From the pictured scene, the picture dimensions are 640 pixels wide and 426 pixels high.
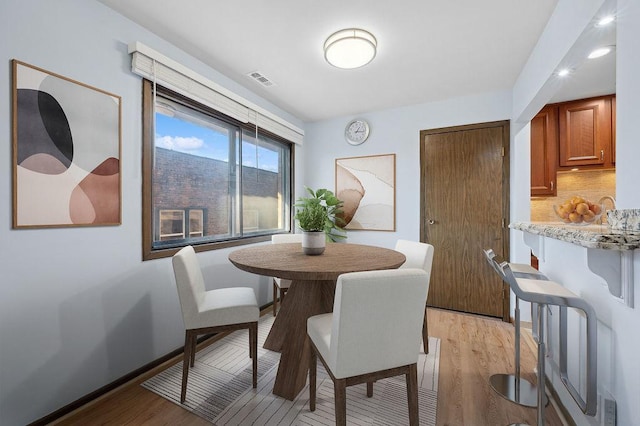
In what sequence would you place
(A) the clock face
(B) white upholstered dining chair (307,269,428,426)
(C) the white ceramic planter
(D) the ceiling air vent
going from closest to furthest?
(B) white upholstered dining chair (307,269,428,426) < (C) the white ceramic planter < (D) the ceiling air vent < (A) the clock face

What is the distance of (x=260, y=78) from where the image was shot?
2744mm

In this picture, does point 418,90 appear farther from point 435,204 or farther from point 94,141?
point 94,141

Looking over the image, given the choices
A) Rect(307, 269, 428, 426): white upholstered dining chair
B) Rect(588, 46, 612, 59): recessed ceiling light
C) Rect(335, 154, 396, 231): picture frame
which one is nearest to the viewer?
Rect(307, 269, 428, 426): white upholstered dining chair

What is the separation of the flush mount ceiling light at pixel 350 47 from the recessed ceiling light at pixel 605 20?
48.3 inches

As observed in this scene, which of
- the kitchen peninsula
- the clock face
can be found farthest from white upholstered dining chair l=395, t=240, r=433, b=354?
the clock face

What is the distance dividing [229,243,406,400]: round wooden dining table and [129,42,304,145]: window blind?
141cm

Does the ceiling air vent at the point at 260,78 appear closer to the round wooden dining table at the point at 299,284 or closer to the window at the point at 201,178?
the window at the point at 201,178

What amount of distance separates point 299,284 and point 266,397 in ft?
2.34

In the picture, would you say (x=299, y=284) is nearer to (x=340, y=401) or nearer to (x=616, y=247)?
(x=340, y=401)

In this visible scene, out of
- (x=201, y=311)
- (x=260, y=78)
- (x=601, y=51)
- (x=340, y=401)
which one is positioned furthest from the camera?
(x=260, y=78)

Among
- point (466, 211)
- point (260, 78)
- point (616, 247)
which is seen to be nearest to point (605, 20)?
point (616, 247)

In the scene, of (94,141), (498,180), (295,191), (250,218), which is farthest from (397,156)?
Answer: (94,141)

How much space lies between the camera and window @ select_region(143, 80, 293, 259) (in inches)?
83.7

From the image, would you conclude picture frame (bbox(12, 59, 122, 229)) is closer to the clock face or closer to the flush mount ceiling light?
the flush mount ceiling light
